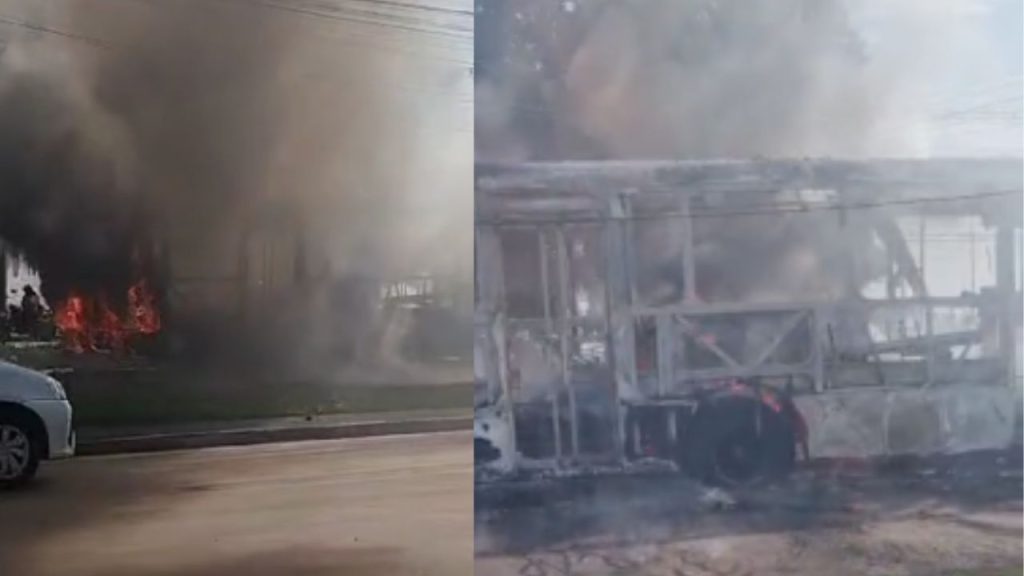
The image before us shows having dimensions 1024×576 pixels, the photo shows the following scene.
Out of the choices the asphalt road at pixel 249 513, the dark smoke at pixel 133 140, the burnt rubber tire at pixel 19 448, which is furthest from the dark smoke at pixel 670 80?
the burnt rubber tire at pixel 19 448

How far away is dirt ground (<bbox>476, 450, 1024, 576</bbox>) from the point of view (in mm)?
2938

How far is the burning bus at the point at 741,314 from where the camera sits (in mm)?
2910

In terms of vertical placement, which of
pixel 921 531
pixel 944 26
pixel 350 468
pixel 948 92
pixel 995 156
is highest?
pixel 944 26

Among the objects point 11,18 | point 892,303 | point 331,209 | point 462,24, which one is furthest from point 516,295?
point 11,18

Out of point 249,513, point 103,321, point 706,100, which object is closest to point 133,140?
point 103,321

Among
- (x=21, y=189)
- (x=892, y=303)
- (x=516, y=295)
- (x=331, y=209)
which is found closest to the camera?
(x=21, y=189)

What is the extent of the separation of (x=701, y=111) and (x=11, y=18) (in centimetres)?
191

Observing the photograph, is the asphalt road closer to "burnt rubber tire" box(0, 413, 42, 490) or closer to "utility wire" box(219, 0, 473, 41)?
"burnt rubber tire" box(0, 413, 42, 490)

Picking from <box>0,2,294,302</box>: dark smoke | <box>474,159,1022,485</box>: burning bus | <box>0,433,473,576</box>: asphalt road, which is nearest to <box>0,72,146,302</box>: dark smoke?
<box>0,2,294,302</box>: dark smoke

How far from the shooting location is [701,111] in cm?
301

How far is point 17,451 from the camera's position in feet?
8.48

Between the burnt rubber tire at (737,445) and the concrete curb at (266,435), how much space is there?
73cm

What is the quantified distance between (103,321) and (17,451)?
40 cm

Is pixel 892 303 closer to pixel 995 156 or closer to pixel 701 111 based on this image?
pixel 995 156
